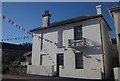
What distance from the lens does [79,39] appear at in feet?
50.1

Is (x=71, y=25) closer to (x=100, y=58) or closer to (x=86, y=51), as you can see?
(x=86, y=51)

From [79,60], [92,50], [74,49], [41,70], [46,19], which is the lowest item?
[41,70]

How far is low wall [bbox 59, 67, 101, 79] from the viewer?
12577 millimetres

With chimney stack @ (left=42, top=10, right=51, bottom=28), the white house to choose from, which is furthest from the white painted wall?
chimney stack @ (left=42, top=10, right=51, bottom=28)

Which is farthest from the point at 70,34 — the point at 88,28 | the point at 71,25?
the point at 88,28

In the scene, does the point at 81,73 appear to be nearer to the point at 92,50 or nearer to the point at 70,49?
the point at 92,50

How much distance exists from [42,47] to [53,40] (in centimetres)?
196

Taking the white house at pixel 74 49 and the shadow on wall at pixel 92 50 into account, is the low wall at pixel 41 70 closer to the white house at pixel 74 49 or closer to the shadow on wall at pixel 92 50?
the white house at pixel 74 49

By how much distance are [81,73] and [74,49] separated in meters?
2.80

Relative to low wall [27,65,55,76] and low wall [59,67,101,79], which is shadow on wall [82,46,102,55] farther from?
low wall [27,65,55,76]

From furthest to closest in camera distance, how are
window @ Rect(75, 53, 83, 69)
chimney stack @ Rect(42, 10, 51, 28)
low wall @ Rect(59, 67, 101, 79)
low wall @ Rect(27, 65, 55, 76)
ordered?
1. chimney stack @ Rect(42, 10, 51, 28)
2. low wall @ Rect(27, 65, 55, 76)
3. window @ Rect(75, 53, 83, 69)
4. low wall @ Rect(59, 67, 101, 79)

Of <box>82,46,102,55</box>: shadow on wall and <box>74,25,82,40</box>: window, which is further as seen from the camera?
<box>74,25,82,40</box>: window

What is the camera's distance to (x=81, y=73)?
13.4 m

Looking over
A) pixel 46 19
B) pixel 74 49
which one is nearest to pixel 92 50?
pixel 74 49
